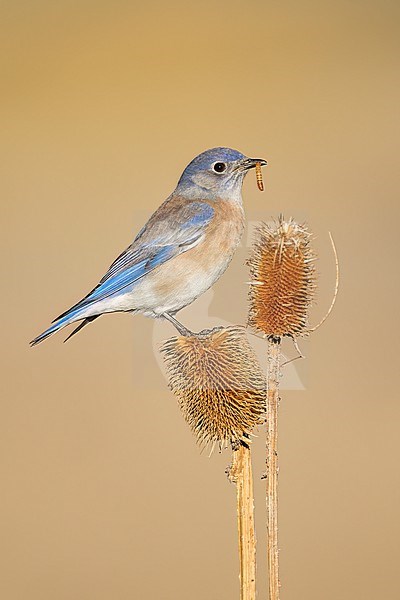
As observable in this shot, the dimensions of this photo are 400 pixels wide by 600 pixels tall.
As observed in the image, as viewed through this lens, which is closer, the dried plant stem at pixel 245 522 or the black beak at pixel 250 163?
the dried plant stem at pixel 245 522

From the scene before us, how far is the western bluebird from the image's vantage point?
956 millimetres

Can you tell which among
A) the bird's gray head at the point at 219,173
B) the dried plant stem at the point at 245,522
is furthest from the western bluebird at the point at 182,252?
the dried plant stem at the point at 245,522

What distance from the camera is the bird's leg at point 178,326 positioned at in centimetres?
93

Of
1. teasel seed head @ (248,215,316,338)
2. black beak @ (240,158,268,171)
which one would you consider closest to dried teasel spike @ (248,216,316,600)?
teasel seed head @ (248,215,316,338)

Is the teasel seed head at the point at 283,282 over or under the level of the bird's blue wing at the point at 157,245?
under

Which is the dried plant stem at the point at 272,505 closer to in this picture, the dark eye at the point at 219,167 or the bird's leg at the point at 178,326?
the bird's leg at the point at 178,326

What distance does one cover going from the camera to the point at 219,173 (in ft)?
3.19

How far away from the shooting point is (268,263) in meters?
0.87

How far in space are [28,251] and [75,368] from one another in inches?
9.5

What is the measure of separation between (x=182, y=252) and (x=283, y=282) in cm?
16

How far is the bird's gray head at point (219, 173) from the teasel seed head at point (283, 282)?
0.11m

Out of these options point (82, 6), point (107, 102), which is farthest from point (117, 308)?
point (82, 6)

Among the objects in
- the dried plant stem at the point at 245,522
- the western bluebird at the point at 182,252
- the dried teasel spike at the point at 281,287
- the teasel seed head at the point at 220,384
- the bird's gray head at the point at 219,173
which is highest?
the bird's gray head at the point at 219,173

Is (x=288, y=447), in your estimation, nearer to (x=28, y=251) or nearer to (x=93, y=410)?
(x=93, y=410)
